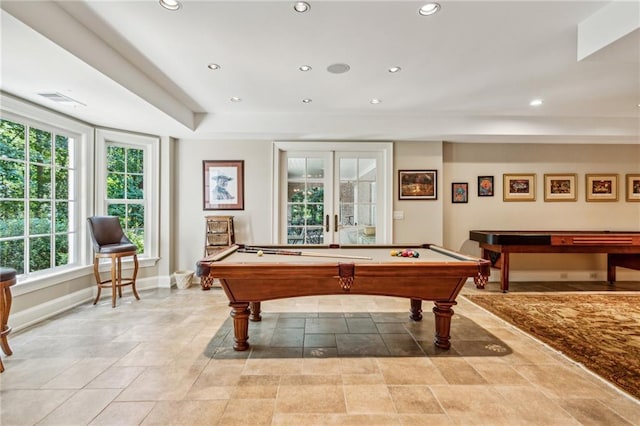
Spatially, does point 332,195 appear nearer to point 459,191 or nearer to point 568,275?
point 459,191

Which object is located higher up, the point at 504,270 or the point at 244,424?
the point at 504,270

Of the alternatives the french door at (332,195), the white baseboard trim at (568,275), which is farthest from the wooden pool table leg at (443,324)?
the white baseboard trim at (568,275)

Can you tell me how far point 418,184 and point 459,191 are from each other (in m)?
0.77

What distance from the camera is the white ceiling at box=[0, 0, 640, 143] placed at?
213 centimetres

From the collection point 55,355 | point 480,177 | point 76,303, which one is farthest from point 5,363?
point 480,177

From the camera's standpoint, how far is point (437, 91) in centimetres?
361

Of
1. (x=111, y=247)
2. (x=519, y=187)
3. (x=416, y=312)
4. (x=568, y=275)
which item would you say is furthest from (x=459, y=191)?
(x=111, y=247)

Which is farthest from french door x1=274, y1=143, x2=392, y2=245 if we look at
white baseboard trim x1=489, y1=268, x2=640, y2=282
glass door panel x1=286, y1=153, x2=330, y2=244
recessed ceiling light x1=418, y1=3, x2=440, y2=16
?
recessed ceiling light x1=418, y1=3, x2=440, y2=16

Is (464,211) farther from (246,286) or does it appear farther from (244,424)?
(244,424)

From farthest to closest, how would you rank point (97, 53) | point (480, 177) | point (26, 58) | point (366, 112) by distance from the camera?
1. point (480, 177)
2. point (366, 112)
3. point (97, 53)
4. point (26, 58)

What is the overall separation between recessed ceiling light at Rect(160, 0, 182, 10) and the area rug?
12.9ft

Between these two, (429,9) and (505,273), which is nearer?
(429,9)

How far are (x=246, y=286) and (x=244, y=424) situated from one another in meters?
0.96

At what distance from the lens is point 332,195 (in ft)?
16.7
